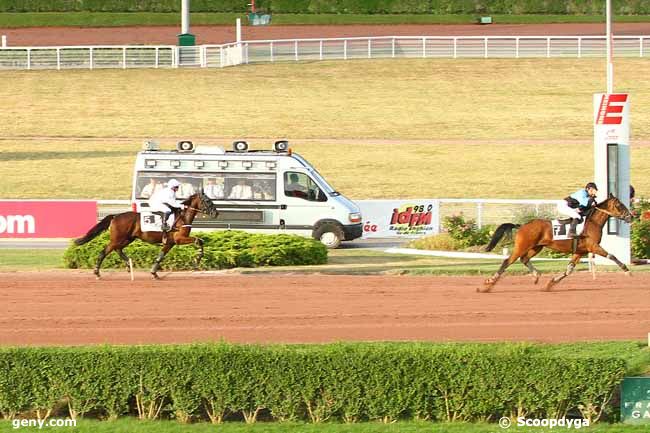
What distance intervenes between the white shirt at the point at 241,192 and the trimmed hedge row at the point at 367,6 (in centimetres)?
4529

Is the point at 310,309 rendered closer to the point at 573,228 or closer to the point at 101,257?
the point at 573,228

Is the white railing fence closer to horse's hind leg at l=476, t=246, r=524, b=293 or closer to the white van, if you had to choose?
the white van

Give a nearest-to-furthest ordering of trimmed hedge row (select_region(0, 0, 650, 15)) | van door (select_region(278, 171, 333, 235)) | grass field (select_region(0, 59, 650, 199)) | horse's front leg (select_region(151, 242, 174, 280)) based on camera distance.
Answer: horse's front leg (select_region(151, 242, 174, 280)) < van door (select_region(278, 171, 333, 235)) < grass field (select_region(0, 59, 650, 199)) < trimmed hedge row (select_region(0, 0, 650, 15))

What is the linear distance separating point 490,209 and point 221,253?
314 inches

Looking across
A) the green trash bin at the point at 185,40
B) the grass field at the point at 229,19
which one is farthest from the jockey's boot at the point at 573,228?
the grass field at the point at 229,19

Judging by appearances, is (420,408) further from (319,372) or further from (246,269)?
(246,269)

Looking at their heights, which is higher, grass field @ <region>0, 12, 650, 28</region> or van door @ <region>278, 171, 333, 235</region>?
grass field @ <region>0, 12, 650, 28</region>

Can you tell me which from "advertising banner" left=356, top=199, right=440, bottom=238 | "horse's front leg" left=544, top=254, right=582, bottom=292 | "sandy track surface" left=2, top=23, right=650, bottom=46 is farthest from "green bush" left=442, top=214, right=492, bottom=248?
"sandy track surface" left=2, top=23, right=650, bottom=46

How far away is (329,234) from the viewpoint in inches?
1153

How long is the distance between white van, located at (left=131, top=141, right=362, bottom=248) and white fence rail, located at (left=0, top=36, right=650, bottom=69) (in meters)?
30.0

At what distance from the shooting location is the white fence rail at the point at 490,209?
2902cm

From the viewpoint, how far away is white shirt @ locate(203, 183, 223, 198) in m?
29.1

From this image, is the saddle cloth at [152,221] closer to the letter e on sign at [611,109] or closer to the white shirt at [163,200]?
the white shirt at [163,200]

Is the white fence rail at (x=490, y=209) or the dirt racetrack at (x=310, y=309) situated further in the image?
the white fence rail at (x=490, y=209)
